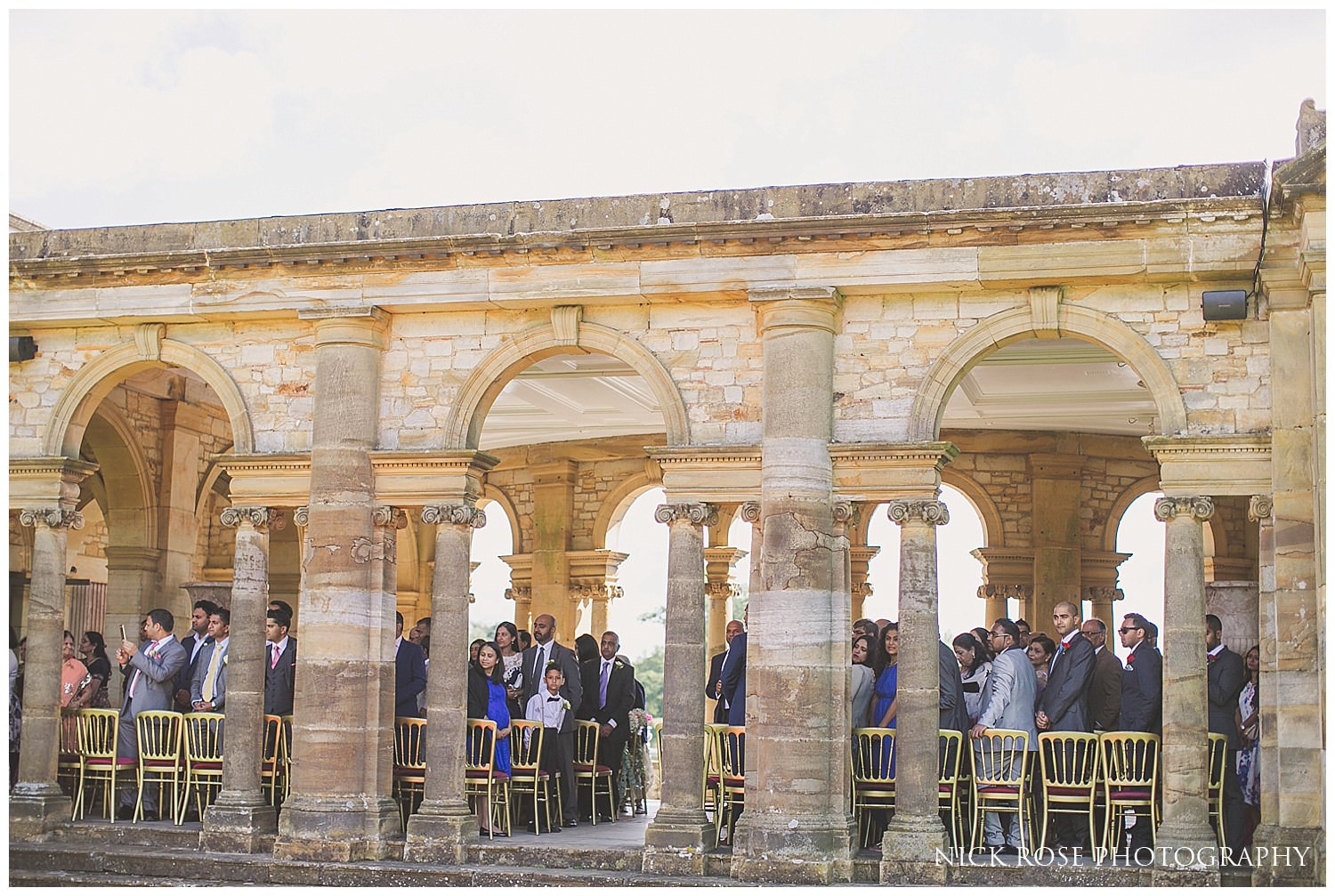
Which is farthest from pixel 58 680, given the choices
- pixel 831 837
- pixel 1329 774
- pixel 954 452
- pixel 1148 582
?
pixel 1148 582

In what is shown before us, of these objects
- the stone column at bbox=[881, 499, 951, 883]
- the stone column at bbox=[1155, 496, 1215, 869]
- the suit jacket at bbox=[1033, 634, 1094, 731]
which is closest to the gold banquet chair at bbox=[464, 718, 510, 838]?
the stone column at bbox=[881, 499, 951, 883]

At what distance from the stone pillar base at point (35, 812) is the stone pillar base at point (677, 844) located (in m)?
4.59

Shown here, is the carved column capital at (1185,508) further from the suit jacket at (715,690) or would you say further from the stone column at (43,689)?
the stone column at (43,689)

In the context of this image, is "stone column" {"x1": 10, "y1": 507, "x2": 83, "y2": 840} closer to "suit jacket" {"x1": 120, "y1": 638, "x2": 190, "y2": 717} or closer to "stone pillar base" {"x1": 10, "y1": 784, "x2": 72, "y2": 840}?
"stone pillar base" {"x1": 10, "y1": 784, "x2": 72, "y2": 840}

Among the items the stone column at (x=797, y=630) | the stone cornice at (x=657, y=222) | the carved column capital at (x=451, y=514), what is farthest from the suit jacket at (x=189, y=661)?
the stone column at (x=797, y=630)

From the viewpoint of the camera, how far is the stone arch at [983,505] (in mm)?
18391

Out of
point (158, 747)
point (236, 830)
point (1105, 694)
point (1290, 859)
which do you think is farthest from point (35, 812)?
point (1290, 859)

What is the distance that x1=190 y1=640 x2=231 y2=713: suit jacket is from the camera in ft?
41.5

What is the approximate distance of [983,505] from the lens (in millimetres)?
18500

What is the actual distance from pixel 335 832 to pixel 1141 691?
18.4 feet

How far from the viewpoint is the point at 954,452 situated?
11.3 m

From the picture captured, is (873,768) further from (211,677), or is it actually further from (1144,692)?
(211,677)

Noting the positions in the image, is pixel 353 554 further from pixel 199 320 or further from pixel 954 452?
pixel 954 452

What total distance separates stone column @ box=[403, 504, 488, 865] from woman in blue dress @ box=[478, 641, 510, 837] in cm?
40
